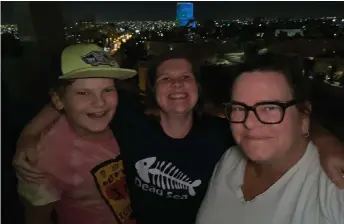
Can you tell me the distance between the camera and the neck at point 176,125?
118 centimetres

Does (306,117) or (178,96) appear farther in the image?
(178,96)

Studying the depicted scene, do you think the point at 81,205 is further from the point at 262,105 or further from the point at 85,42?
the point at 262,105

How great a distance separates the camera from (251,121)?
31.6 inches

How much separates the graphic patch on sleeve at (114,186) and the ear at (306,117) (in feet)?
1.91

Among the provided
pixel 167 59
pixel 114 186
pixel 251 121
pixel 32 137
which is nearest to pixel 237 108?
pixel 251 121

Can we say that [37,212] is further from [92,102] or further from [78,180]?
[92,102]

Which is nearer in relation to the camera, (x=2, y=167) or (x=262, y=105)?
(x=262, y=105)

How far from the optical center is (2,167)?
1.13 meters

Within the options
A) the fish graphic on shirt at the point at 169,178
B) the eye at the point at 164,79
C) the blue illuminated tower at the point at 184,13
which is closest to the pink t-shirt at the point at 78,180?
the fish graphic on shirt at the point at 169,178

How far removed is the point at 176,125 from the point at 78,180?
327 millimetres

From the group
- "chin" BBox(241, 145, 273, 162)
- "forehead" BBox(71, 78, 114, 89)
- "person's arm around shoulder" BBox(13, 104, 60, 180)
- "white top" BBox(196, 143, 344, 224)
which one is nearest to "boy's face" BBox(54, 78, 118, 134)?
"forehead" BBox(71, 78, 114, 89)

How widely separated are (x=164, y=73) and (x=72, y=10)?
32cm

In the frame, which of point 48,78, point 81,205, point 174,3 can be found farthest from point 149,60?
point 81,205

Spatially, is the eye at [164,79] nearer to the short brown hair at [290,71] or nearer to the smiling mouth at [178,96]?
the smiling mouth at [178,96]
